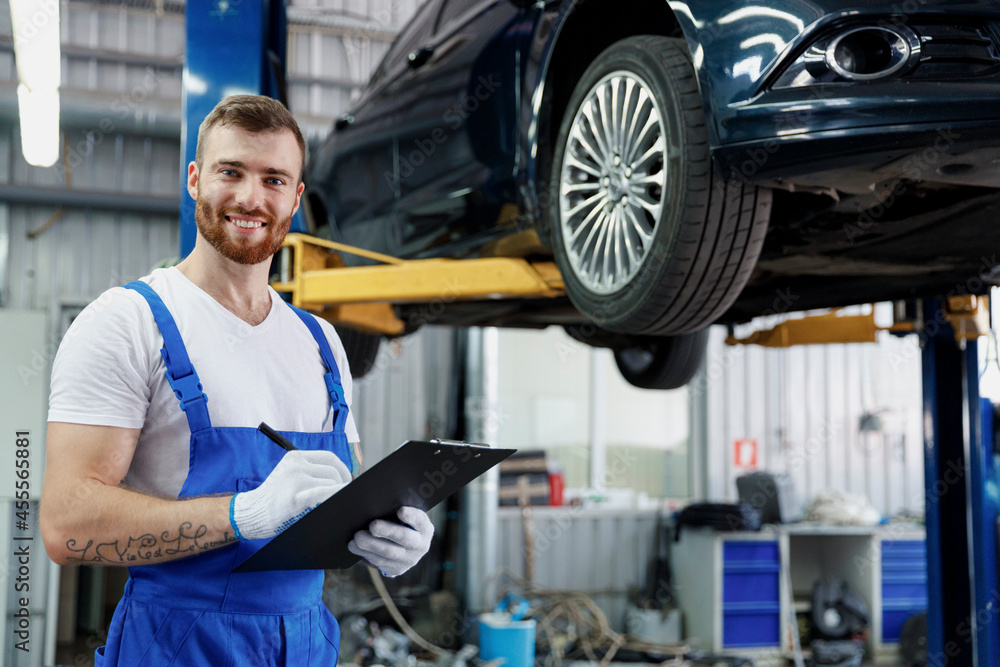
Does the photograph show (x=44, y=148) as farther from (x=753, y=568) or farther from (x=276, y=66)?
(x=753, y=568)

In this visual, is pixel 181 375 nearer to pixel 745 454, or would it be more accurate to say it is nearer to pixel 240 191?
pixel 240 191

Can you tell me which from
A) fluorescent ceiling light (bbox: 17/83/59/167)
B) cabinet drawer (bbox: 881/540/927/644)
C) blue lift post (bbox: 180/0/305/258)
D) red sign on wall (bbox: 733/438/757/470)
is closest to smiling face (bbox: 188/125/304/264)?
blue lift post (bbox: 180/0/305/258)

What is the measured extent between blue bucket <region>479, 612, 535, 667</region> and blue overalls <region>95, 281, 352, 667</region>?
15.2ft

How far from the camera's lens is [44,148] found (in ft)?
16.9

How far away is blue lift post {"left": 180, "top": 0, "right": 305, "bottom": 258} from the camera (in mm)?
2443

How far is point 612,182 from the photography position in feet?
6.86

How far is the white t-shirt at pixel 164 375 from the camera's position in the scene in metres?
1.12

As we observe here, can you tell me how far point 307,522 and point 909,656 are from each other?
223 inches

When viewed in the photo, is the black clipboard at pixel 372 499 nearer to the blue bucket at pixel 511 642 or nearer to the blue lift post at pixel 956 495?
the blue lift post at pixel 956 495

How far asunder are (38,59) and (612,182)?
2.75m

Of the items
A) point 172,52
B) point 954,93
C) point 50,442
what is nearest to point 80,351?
point 50,442

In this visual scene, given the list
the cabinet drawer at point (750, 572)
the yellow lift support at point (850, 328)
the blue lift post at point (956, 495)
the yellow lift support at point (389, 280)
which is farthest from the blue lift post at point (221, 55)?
the cabinet drawer at point (750, 572)

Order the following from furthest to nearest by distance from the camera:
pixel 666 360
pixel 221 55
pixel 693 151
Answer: pixel 666 360 → pixel 221 55 → pixel 693 151

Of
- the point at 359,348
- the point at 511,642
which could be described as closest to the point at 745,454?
the point at 511,642
